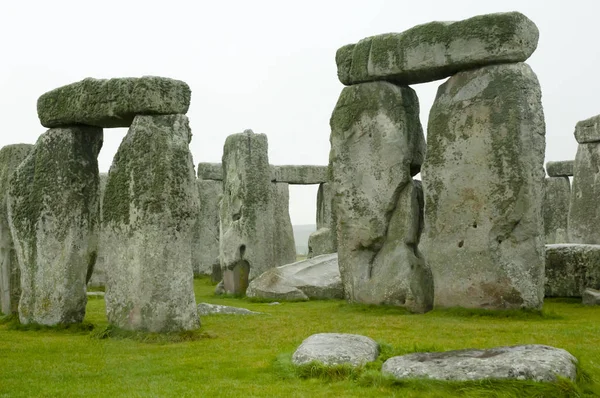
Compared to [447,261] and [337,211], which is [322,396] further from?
[337,211]

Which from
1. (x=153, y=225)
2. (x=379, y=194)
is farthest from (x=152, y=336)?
(x=379, y=194)

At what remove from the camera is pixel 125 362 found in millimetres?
8938

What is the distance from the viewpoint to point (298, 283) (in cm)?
1705

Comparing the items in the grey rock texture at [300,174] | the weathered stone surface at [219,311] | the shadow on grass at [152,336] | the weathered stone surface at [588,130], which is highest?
the weathered stone surface at [588,130]

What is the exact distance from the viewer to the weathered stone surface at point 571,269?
592 inches

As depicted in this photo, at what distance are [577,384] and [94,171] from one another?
764 centimetres

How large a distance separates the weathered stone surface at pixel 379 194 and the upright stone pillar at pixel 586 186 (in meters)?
8.28

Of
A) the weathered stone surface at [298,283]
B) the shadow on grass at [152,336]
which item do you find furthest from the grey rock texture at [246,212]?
the shadow on grass at [152,336]

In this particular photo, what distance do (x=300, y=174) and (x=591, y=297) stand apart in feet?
49.3

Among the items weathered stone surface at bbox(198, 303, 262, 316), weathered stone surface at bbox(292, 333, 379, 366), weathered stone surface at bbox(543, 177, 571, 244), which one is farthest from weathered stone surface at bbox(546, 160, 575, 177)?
weathered stone surface at bbox(292, 333, 379, 366)

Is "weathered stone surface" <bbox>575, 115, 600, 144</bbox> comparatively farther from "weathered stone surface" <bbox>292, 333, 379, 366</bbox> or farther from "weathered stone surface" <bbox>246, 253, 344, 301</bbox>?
"weathered stone surface" <bbox>292, 333, 379, 366</bbox>

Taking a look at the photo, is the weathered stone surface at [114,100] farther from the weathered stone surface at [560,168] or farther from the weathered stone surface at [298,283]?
the weathered stone surface at [560,168]

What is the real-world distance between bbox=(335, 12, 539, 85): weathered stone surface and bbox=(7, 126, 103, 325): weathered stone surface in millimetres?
5103

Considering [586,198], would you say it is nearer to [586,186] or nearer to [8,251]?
[586,186]
